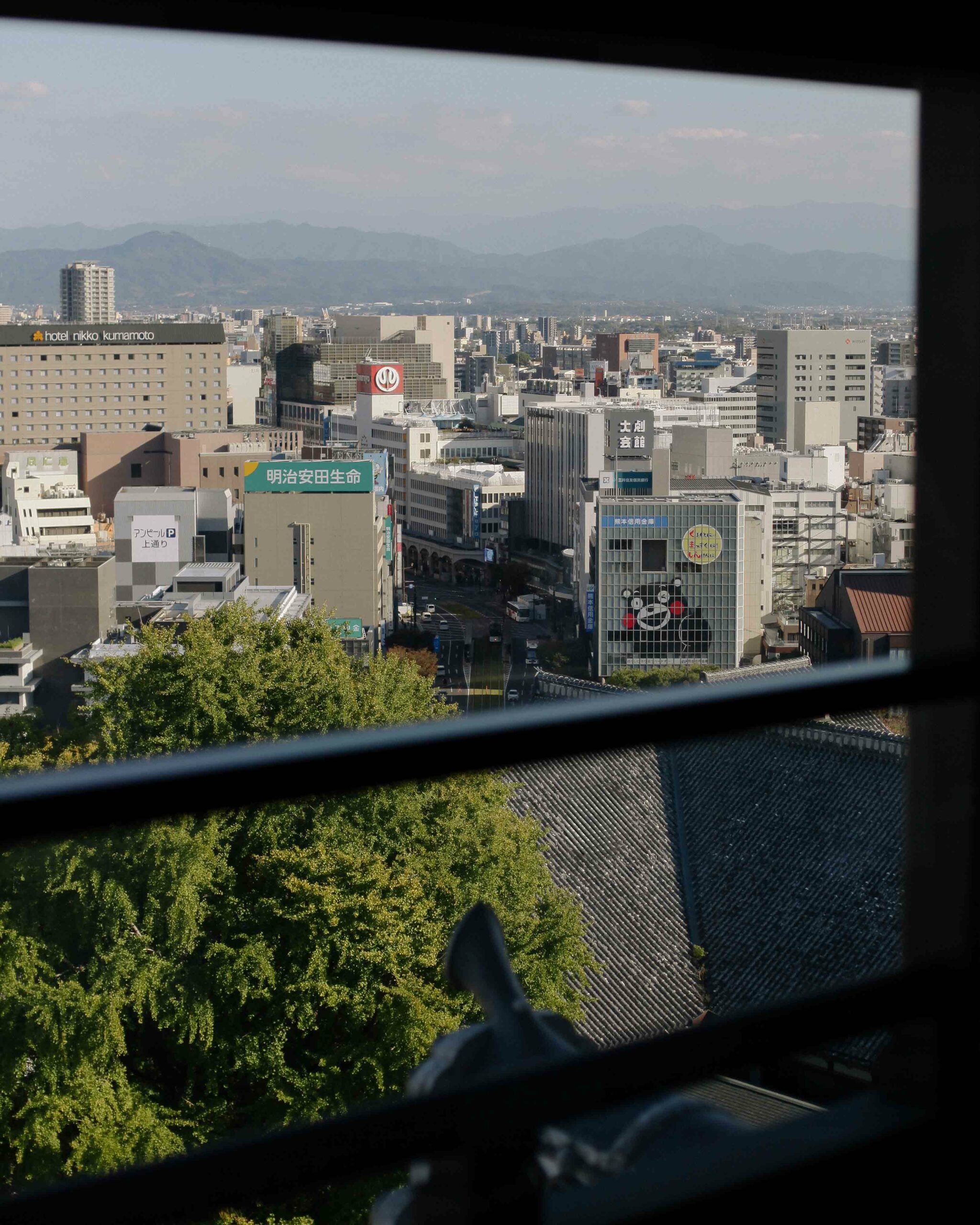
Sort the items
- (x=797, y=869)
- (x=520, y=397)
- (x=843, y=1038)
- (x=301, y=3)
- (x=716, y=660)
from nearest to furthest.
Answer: (x=301, y=3) → (x=843, y=1038) → (x=797, y=869) → (x=716, y=660) → (x=520, y=397)

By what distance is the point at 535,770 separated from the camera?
759 cm

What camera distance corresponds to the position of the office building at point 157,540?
15.4 meters

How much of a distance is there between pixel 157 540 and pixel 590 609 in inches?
198

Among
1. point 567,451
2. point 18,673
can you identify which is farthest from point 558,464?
point 18,673

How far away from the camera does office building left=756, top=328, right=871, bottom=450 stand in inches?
1508

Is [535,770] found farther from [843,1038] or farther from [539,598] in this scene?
[539,598]

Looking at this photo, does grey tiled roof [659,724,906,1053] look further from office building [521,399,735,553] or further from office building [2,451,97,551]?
office building [521,399,735,553]

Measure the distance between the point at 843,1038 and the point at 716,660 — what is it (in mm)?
15148

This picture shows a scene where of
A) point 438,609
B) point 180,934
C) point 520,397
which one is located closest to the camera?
point 180,934

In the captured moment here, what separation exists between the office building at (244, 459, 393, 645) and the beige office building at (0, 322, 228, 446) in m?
17.6

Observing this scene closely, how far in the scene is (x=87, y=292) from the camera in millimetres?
55062

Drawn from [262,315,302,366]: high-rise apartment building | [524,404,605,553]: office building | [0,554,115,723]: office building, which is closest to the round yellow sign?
[0,554,115,723]: office building

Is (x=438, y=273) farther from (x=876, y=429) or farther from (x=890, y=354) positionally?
(x=890, y=354)

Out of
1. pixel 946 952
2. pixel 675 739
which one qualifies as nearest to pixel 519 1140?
pixel 675 739
